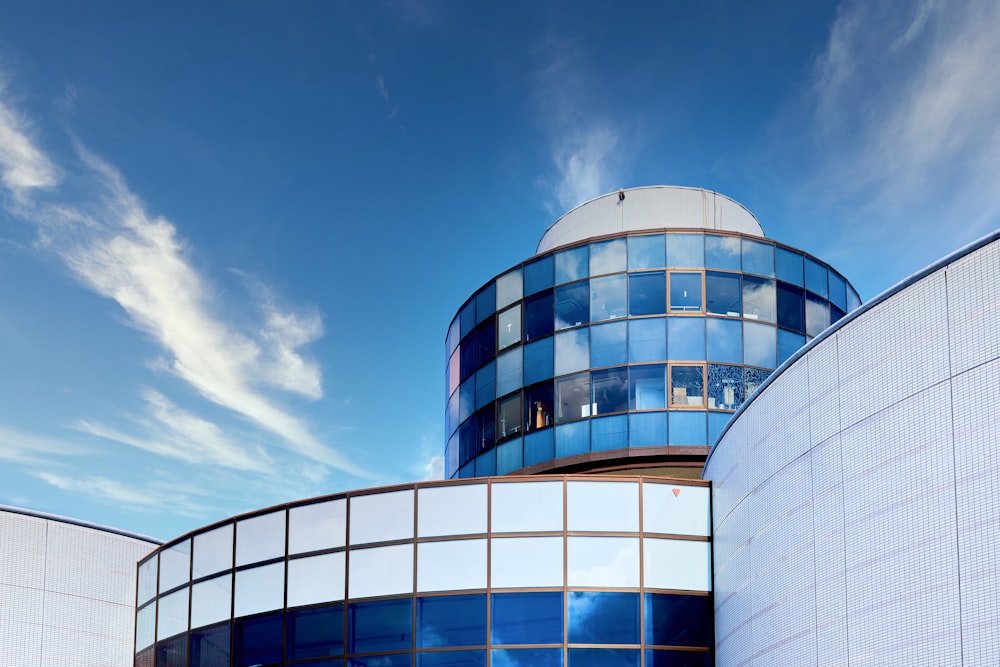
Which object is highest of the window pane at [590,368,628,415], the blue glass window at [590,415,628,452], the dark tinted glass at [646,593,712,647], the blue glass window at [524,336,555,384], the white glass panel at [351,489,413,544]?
the blue glass window at [524,336,555,384]

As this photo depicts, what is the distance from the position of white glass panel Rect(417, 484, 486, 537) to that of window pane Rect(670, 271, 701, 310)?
1087 cm

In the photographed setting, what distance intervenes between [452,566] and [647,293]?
40.1ft

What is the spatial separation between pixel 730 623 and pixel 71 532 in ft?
70.8

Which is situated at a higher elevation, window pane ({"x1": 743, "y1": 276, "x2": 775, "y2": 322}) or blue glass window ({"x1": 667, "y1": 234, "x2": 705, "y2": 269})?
blue glass window ({"x1": 667, "y1": 234, "x2": 705, "y2": 269})

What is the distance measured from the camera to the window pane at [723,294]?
118 ft

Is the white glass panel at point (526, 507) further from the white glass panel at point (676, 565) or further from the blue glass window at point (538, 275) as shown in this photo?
the blue glass window at point (538, 275)

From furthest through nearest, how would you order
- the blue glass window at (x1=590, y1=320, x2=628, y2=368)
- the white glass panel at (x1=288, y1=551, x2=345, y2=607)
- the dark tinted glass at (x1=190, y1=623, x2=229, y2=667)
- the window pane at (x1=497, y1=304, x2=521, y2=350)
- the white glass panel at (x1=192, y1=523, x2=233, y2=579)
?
the window pane at (x1=497, y1=304, x2=521, y2=350) < the blue glass window at (x1=590, y1=320, x2=628, y2=368) < the white glass panel at (x1=192, y1=523, x2=233, y2=579) < the dark tinted glass at (x1=190, y1=623, x2=229, y2=667) < the white glass panel at (x1=288, y1=551, x2=345, y2=607)

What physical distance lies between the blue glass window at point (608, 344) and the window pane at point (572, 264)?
204 centimetres

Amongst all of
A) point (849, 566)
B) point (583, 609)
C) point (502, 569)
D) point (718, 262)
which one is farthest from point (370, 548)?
point (718, 262)

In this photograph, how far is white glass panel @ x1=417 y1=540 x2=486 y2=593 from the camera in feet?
89.5

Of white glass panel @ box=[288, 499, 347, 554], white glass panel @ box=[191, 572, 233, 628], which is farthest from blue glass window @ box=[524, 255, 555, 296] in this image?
white glass panel @ box=[191, 572, 233, 628]

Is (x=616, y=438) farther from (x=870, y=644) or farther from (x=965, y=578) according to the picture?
(x=965, y=578)

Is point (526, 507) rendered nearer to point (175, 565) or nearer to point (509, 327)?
point (175, 565)

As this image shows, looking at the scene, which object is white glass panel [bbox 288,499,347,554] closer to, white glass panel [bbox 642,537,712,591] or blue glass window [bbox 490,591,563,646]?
blue glass window [bbox 490,591,563,646]
